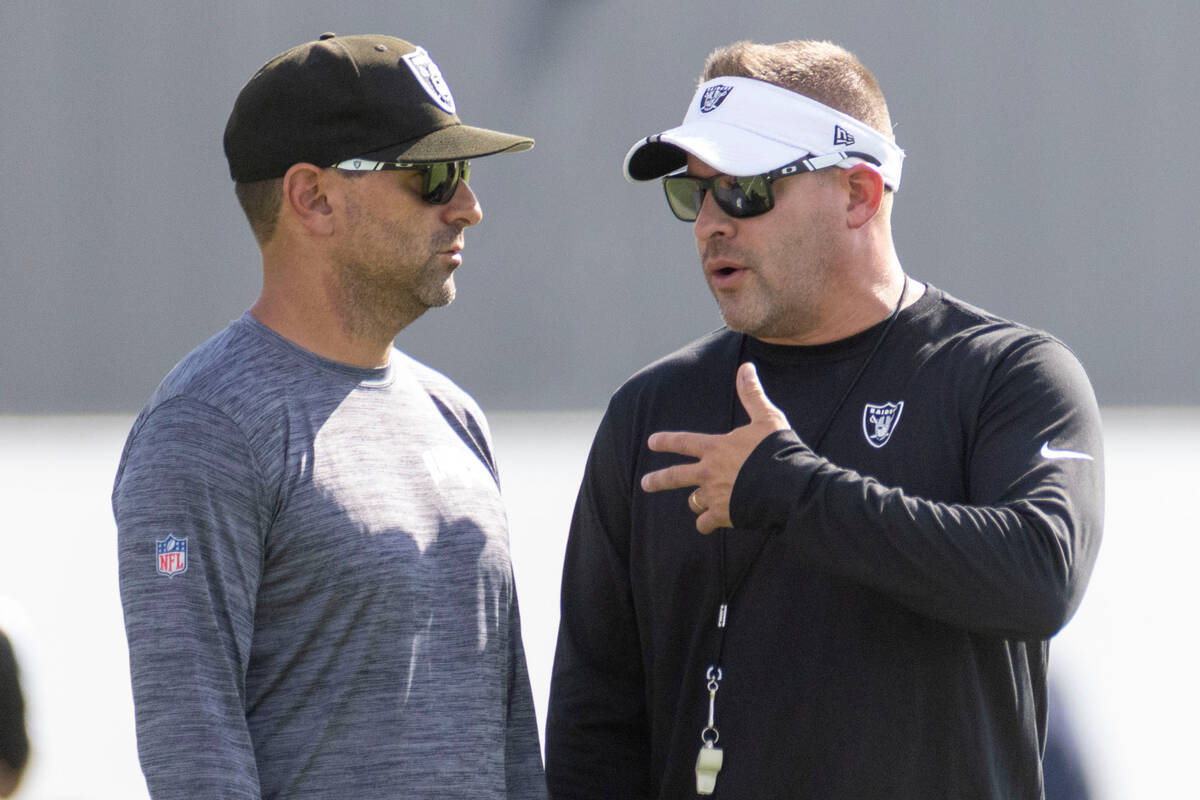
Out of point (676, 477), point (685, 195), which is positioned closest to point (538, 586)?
point (685, 195)

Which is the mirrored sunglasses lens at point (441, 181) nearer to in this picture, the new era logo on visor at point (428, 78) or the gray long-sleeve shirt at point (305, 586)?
the new era logo on visor at point (428, 78)

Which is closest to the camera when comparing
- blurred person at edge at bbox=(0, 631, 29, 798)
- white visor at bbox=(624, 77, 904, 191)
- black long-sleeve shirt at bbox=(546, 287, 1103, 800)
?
black long-sleeve shirt at bbox=(546, 287, 1103, 800)

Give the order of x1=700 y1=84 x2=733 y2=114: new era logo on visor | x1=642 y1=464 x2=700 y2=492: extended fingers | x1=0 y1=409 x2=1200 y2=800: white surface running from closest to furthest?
x1=642 y1=464 x2=700 y2=492: extended fingers, x1=700 y1=84 x2=733 y2=114: new era logo on visor, x1=0 y1=409 x2=1200 y2=800: white surface

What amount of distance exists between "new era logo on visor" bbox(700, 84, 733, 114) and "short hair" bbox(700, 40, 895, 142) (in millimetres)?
43

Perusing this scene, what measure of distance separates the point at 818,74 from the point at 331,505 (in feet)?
3.94

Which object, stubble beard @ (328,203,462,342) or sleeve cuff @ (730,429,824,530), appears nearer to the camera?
sleeve cuff @ (730,429,824,530)

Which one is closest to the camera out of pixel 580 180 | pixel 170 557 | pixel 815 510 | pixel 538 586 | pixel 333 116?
pixel 170 557

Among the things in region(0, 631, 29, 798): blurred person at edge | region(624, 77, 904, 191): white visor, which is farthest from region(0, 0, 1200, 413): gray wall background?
region(624, 77, 904, 191): white visor

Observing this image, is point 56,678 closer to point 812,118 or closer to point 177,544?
point 177,544

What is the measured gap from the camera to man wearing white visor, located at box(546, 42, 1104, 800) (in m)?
1.89

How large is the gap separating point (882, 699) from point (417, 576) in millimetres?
772

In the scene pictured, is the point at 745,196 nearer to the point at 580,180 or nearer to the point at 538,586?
the point at 538,586

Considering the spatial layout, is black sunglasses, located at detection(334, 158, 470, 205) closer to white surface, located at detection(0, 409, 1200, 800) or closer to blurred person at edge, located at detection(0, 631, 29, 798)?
blurred person at edge, located at detection(0, 631, 29, 798)

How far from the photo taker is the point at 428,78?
2227mm
